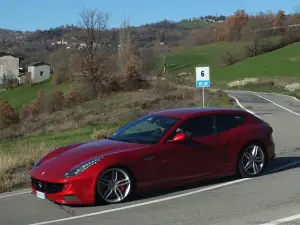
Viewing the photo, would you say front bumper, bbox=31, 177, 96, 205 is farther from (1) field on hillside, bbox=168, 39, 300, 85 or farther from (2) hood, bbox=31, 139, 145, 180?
(1) field on hillside, bbox=168, 39, 300, 85

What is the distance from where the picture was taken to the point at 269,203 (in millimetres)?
7215

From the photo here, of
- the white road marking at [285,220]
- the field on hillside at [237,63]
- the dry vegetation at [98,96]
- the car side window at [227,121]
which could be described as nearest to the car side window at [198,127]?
the car side window at [227,121]

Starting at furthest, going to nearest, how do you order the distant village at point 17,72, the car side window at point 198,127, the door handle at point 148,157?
1. the distant village at point 17,72
2. the car side window at point 198,127
3. the door handle at point 148,157

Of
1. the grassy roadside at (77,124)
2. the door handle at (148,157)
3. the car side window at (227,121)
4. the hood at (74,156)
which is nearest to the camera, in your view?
the hood at (74,156)

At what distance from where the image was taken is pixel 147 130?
8.58 meters

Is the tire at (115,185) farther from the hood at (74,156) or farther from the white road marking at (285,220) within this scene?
the white road marking at (285,220)

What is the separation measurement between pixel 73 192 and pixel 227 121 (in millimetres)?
3330

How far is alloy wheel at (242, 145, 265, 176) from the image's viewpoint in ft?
29.8

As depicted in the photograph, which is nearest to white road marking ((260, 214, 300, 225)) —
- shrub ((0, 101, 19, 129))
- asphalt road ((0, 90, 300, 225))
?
asphalt road ((0, 90, 300, 225))

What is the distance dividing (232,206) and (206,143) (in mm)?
A: 1620

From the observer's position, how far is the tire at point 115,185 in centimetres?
737

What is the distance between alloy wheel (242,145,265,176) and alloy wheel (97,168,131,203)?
2517 millimetres

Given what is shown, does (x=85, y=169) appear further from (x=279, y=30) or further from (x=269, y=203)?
(x=279, y=30)

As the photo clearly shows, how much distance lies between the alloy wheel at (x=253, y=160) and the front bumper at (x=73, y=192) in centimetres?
312
